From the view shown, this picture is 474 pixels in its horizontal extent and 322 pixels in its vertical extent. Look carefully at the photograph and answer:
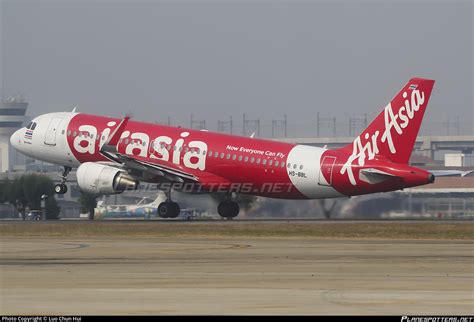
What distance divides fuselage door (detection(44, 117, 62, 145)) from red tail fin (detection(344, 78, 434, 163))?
1931 cm

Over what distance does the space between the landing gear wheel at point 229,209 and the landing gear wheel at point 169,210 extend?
260cm

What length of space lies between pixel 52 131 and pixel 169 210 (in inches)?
364

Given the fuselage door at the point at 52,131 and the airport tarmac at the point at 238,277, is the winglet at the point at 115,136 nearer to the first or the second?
the fuselage door at the point at 52,131

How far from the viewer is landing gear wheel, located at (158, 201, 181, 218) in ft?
219

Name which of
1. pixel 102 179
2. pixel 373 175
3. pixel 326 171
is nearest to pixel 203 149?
pixel 102 179

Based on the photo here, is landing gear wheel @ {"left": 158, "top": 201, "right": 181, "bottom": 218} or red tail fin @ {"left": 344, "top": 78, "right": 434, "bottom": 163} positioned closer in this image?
red tail fin @ {"left": 344, "top": 78, "right": 434, "bottom": 163}

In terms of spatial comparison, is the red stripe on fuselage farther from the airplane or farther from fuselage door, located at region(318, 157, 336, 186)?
fuselage door, located at region(318, 157, 336, 186)

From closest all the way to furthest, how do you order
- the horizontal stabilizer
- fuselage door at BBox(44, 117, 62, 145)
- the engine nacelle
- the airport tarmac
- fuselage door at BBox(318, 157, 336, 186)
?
the airport tarmac → the horizontal stabilizer → fuselage door at BBox(318, 157, 336, 186) → the engine nacelle → fuselage door at BBox(44, 117, 62, 145)

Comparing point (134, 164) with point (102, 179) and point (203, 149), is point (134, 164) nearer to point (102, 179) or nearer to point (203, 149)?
point (102, 179)

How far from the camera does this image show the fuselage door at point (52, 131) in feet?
227

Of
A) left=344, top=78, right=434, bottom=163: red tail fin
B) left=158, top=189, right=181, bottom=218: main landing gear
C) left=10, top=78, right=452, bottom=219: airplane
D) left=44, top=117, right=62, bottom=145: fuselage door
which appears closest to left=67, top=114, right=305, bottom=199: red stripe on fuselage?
left=10, top=78, right=452, bottom=219: airplane

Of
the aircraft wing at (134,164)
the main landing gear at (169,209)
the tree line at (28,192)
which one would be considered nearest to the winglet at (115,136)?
the aircraft wing at (134,164)

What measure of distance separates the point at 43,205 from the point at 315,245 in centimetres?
3449

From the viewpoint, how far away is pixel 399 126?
61344 millimetres
